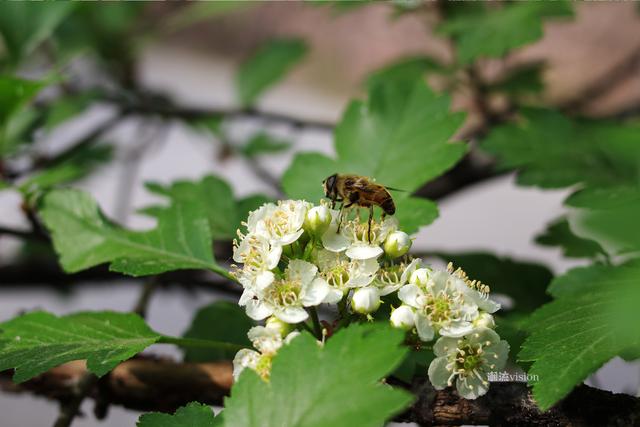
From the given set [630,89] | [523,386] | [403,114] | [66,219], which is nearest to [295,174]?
[403,114]

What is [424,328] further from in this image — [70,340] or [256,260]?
[70,340]

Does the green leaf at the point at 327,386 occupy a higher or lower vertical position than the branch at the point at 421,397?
lower

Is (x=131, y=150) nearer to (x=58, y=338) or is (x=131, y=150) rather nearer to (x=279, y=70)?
(x=279, y=70)

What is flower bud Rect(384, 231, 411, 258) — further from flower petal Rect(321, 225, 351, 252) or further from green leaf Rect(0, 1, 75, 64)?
green leaf Rect(0, 1, 75, 64)

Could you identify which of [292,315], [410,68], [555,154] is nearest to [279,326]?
[292,315]

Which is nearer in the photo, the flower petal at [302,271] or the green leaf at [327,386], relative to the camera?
the green leaf at [327,386]

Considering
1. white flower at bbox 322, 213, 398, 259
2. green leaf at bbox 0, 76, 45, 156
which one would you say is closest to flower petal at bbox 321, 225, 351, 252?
white flower at bbox 322, 213, 398, 259

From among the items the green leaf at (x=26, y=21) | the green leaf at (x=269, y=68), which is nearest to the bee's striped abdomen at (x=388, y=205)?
the green leaf at (x=26, y=21)

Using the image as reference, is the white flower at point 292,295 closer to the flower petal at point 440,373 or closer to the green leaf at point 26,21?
the flower petal at point 440,373
